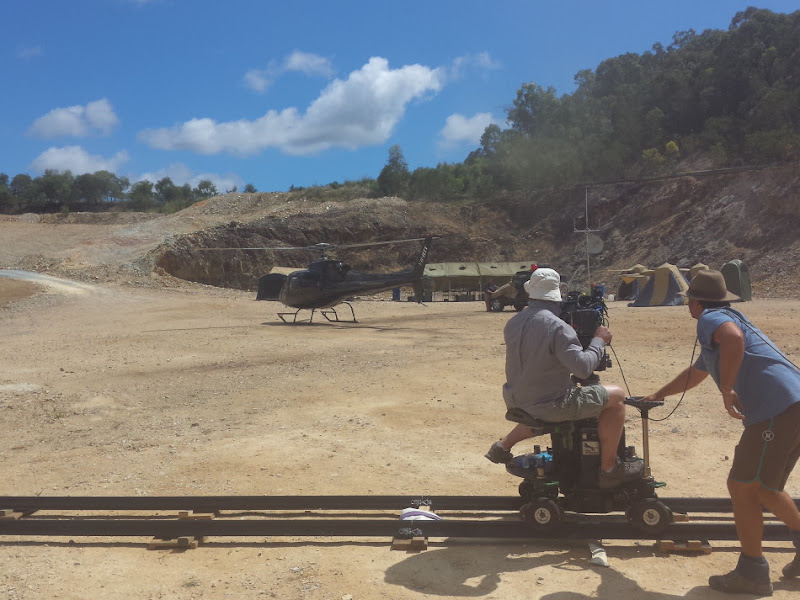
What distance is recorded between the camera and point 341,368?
1165 centimetres

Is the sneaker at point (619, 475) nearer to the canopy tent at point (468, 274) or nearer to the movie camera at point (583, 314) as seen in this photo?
the movie camera at point (583, 314)

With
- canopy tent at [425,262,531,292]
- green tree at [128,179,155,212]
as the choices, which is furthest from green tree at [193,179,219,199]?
canopy tent at [425,262,531,292]

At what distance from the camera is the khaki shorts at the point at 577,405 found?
4004 mm

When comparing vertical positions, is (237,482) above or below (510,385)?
below

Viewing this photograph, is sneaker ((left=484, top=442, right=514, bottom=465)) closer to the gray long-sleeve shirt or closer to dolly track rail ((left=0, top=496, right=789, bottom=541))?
dolly track rail ((left=0, top=496, right=789, bottom=541))

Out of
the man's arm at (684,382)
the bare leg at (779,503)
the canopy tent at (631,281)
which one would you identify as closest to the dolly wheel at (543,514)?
the man's arm at (684,382)

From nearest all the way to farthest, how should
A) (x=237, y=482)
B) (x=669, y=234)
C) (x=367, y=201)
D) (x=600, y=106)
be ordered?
(x=237, y=482) < (x=669, y=234) < (x=367, y=201) < (x=600, y=106)

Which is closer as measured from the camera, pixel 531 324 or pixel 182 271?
pixel 531 324

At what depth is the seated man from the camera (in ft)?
13.1

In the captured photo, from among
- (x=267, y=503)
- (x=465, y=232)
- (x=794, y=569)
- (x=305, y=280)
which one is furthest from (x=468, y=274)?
(x=794, y=569)

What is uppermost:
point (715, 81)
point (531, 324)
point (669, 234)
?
point (715, 81)

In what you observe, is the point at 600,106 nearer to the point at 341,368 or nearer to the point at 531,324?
the point at 341,368

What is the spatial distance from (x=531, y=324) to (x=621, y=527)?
1.41m

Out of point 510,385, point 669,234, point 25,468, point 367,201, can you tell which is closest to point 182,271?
point 367,201
